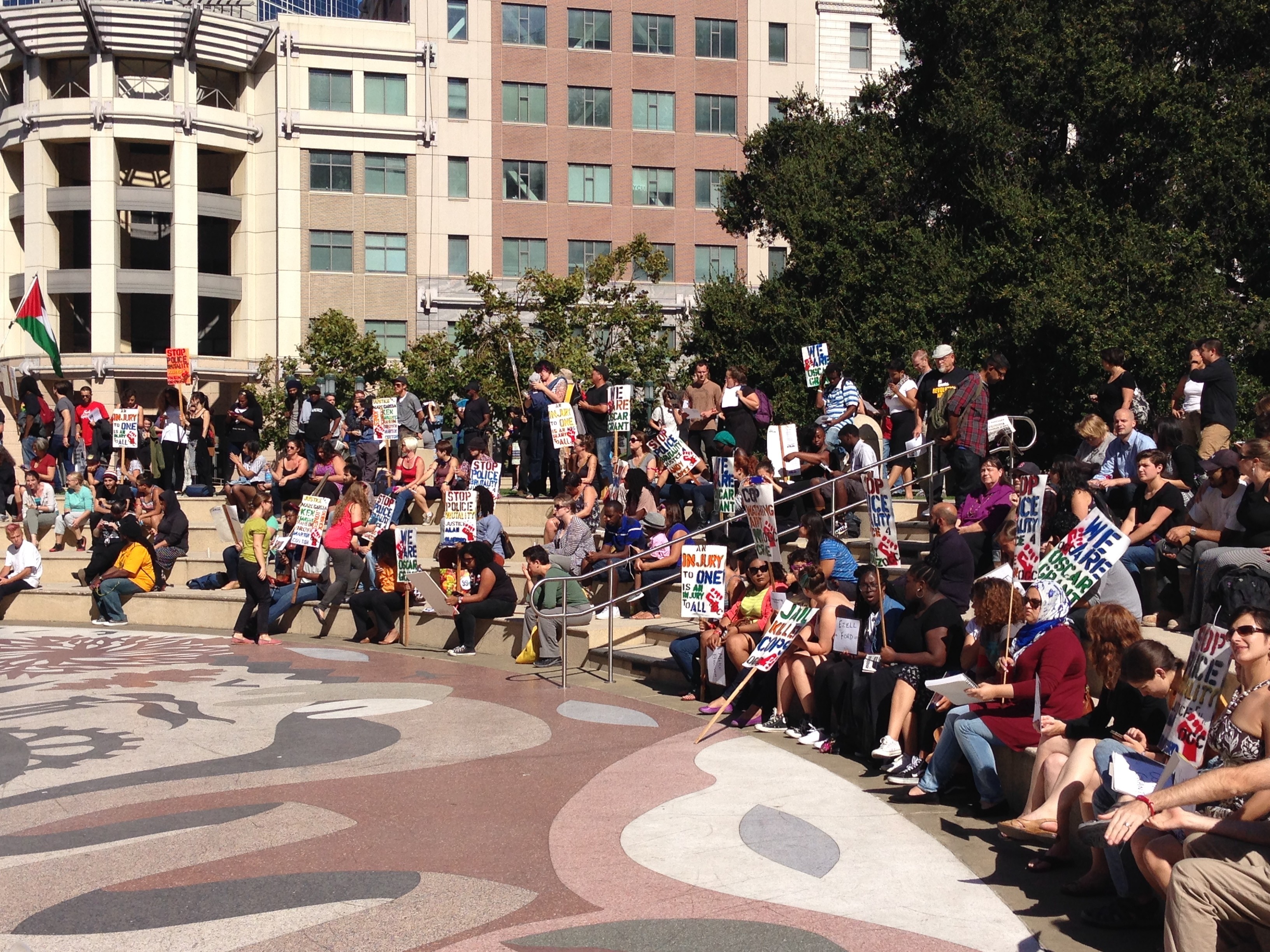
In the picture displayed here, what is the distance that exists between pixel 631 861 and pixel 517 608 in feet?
30.4

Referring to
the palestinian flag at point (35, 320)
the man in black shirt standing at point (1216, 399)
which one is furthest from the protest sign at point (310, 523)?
the palestinian flag at point (35, 320)

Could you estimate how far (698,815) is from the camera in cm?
887

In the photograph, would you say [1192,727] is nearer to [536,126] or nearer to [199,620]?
[199,620]

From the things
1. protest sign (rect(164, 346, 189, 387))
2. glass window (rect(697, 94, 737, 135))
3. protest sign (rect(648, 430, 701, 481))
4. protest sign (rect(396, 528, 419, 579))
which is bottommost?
protest sign (rect(396, 528, 419, 579))

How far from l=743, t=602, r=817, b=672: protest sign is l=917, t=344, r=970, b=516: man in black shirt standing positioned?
3.75 metres

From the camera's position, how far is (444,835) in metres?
8.52

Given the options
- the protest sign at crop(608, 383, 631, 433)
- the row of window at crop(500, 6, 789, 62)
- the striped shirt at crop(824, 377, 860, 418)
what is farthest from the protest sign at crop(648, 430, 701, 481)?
the row of window at crop(500, 6, 789, 62)

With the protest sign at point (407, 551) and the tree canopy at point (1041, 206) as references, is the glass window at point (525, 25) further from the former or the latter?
the protest sign at point (407, 551)

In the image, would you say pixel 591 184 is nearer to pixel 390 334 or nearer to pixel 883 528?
pixel 390 334

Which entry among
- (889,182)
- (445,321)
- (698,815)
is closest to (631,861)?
(698,815)

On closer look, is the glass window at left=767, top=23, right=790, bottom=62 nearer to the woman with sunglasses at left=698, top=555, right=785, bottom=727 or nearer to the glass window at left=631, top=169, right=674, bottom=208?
the glass window at left=631, top=169, right=674, bottom=208

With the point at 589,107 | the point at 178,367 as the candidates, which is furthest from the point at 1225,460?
the point at 589,107

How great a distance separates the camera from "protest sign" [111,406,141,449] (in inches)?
993

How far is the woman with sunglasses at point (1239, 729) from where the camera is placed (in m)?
6.06
